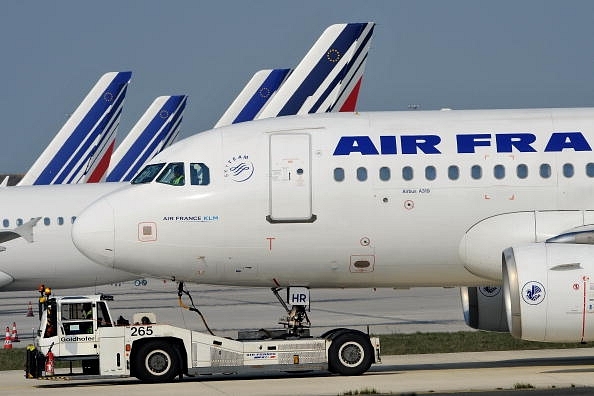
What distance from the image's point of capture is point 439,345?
98.2 feet

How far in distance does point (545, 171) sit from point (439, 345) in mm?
7832

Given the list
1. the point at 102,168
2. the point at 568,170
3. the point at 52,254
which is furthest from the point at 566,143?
the point at 102,168

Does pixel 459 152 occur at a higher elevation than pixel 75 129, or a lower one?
lower

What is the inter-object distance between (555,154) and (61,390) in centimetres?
964

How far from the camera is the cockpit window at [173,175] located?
2353 centimetres

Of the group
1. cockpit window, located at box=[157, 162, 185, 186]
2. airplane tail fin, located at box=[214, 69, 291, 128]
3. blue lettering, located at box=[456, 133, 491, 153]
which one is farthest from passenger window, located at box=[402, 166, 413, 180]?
airplane tail fin, located at box=[214, 69, 291, 128]

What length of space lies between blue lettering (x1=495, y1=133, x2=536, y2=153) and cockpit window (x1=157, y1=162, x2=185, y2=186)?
18.7 feet

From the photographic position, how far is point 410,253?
918 inches

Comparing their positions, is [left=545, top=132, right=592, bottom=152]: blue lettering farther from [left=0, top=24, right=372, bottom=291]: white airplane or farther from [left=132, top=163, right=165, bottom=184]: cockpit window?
[left=0, top=24, right=372, bottom=291]: white airplane

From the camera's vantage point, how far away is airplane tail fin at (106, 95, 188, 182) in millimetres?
63000

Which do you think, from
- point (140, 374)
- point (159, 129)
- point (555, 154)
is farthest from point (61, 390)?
point (159, 129)

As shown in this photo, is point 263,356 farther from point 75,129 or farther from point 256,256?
point 75,129

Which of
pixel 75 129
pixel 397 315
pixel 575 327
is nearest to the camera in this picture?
pixel 575 327

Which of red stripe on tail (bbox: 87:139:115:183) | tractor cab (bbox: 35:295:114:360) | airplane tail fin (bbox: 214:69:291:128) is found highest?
airplane tail fin (bbox: 214:69:291:128)
